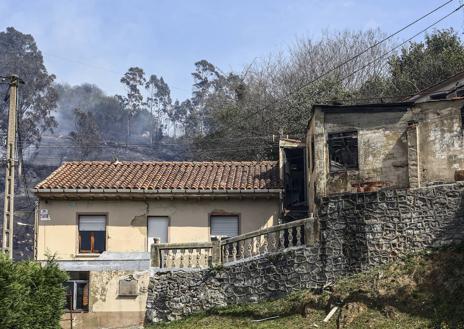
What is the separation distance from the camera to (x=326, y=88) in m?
36.6

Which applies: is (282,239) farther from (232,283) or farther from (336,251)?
(232,283)

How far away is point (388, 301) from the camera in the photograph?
17734 mm

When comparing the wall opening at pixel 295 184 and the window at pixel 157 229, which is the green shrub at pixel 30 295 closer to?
the window at pixel 157 229

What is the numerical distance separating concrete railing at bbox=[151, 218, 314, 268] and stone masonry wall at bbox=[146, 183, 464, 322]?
0.41m

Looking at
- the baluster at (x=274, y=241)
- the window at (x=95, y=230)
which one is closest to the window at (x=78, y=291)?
the window at (x=95, y=230)

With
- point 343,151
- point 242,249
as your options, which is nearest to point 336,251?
point 242,249

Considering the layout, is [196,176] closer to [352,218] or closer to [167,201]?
[167,201]

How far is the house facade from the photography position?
68.2 feet

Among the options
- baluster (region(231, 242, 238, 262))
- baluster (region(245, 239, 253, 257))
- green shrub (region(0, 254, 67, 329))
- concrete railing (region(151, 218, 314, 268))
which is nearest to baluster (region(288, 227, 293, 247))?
concrete railing (region(151, 218, 314, 268))

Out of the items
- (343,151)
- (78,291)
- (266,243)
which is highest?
(343,151)

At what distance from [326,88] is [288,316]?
65.3 ft

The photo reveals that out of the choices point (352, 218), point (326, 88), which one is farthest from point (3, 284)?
point (326, 88)

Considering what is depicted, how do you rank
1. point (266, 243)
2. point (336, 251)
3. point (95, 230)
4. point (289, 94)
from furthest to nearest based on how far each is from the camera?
point (289, 94) < point (95, 230) < point (266, 243) < point (336, 251)

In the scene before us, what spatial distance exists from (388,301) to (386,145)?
5657 mm
